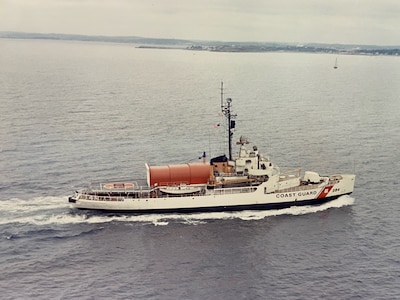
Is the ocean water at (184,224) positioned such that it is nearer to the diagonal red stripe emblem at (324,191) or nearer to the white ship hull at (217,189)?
the white ship hull at (217,189)

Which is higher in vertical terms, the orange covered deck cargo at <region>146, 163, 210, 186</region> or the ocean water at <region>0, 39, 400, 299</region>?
the orange covered deck cargo at <region>146, 163, 210, 186</region>

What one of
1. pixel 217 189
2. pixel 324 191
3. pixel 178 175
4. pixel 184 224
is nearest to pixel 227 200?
pixel 217 189

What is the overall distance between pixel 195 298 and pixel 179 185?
25.0 metres

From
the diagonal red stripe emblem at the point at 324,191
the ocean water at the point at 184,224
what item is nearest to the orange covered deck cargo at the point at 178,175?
the ocean water at the point at 184,224

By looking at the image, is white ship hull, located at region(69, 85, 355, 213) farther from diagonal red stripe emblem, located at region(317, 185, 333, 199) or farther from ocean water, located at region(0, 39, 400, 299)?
ocean water, located at region(0, 39, 400, 299)

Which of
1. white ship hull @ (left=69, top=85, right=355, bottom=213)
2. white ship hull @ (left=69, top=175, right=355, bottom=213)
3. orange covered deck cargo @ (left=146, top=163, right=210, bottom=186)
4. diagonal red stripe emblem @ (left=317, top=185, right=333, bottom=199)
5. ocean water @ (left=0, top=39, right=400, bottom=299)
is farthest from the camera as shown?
diagonal red stripe emblem @ (left=317, top=185, right=333, bottom=199)

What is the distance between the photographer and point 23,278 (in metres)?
48.7

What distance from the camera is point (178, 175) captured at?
69.2m

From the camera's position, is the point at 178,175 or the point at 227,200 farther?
the point at 178,175

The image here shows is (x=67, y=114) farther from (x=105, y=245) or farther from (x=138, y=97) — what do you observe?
(x=105, y=245)

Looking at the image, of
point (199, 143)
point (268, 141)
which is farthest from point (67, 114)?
point (268, 141)

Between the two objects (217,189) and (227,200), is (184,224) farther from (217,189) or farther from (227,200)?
(217,189)

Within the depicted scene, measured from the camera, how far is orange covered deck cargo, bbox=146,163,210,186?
69062 millimetres

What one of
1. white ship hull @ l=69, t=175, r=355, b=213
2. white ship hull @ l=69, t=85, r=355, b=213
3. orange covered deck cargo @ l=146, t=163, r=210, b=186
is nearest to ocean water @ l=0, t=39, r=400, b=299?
white ship hull @ l=69, t=175, r=355, b=213
